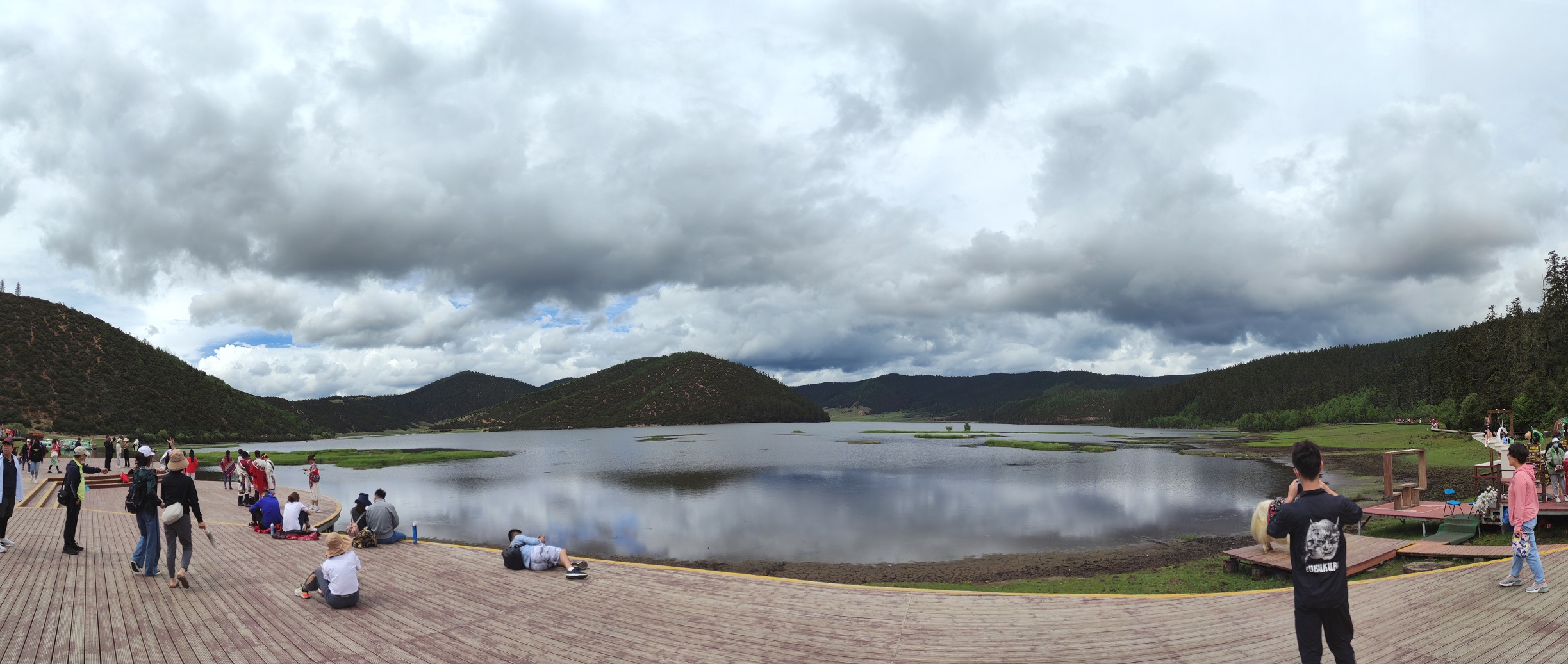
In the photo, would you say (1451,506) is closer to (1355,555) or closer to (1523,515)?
(1355,555)

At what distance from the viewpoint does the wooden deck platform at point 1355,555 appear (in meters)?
14.2

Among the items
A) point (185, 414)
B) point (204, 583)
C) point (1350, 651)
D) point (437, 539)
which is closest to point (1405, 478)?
point (1350, 651)

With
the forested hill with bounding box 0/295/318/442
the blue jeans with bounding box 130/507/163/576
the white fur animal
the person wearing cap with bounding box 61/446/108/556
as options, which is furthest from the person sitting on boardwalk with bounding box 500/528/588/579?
the forested hill with bounding box 0/295/318/442

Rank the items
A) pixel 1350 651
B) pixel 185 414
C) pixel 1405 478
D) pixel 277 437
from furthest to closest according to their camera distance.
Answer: pixel 277 437 < pixel 185 414 < pixel 1405 478 < pixel 1350 651

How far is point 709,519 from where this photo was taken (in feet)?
108

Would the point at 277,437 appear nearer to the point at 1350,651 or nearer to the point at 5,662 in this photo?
the point at 5,662

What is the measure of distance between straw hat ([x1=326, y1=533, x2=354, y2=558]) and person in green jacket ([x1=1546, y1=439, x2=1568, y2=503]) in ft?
90.9

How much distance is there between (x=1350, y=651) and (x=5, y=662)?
1478 centimetres

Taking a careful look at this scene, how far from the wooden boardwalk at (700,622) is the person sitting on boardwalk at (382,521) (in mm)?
3750

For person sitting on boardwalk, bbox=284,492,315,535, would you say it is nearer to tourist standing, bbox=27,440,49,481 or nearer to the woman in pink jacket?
tourist standing, bbox=27,440,49,481

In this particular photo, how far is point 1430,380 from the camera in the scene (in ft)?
412

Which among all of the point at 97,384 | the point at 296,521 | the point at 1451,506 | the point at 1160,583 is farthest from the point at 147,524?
the point at 97,384

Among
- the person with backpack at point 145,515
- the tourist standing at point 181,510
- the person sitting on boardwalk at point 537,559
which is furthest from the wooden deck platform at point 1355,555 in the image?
the person with backpack at point 145,515

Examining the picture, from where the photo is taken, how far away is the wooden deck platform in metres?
14.2
